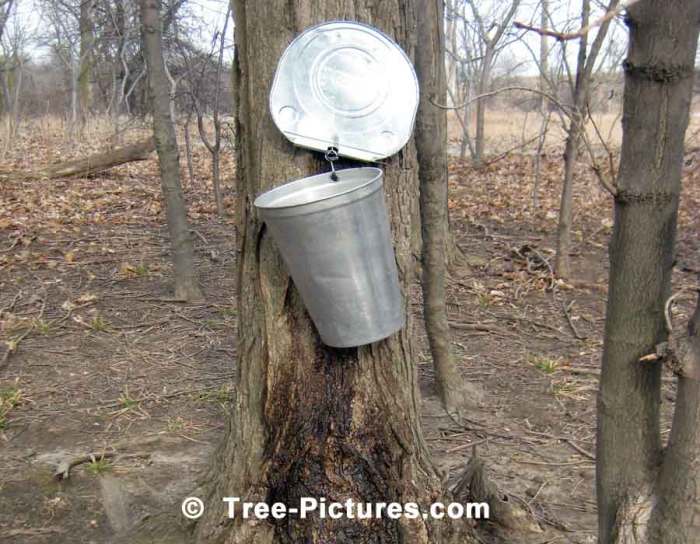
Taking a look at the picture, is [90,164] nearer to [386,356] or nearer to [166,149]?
[166,149]

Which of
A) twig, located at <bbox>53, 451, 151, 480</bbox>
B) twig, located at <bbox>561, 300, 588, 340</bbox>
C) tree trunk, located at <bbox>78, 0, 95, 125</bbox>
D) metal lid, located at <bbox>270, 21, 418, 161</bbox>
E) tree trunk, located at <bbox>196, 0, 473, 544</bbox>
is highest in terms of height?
tree trunk, located at <bbox>78, 0, 95, 125</bbox>

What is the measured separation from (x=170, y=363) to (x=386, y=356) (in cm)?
255

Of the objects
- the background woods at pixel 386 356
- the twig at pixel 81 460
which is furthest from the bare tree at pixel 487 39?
the twig at pixel 81 460

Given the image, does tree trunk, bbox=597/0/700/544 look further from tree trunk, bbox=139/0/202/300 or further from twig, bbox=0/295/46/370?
tree trunk, bbox=139/0/202/300

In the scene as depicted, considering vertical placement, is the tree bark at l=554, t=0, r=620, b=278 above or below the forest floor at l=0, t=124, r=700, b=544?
above

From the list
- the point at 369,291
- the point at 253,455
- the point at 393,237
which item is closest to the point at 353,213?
the point at 369,291

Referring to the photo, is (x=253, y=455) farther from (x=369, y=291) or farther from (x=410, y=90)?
(x=410, y=90)

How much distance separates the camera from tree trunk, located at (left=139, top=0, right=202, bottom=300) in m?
5.02

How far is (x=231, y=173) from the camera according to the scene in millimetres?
11570

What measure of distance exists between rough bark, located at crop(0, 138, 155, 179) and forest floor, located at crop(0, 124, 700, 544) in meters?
1.01

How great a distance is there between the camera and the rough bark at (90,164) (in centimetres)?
931

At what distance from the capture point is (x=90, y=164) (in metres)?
9.69

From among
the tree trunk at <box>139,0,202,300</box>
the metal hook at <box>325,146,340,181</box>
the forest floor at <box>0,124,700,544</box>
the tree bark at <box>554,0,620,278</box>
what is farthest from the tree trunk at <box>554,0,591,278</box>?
the metal hook at <box>325,146,340,181</box>

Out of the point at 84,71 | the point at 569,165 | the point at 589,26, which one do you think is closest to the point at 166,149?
the point at 569,165
